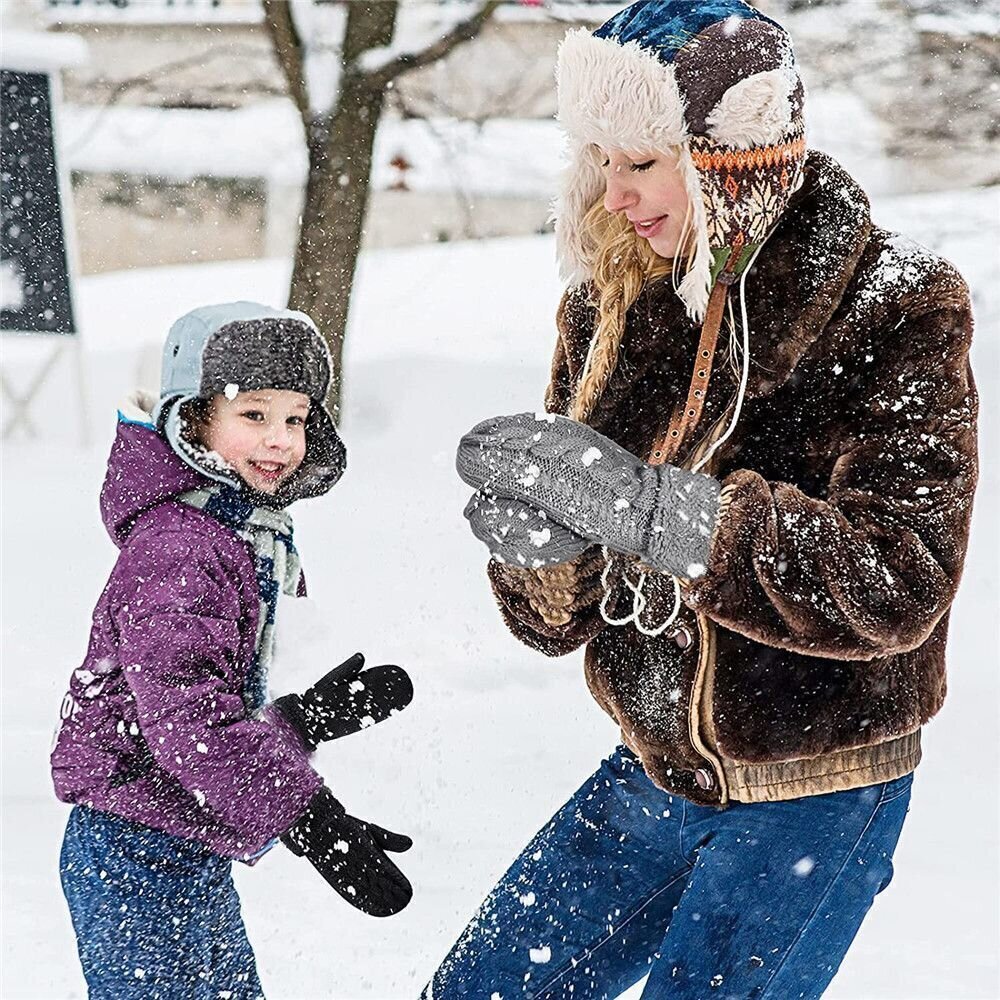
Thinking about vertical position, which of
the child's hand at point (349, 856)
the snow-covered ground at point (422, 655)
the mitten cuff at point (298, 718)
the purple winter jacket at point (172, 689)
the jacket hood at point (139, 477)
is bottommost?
the snow-covered ground at point (422, 655)

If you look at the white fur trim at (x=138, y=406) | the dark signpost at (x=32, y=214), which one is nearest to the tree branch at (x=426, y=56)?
the dark signpost at (x=32, y=214)

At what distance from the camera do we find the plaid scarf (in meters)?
2.24

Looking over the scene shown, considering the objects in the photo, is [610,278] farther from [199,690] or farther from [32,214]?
[32,214]

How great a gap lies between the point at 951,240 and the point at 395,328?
3639mm

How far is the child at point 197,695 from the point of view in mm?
2131

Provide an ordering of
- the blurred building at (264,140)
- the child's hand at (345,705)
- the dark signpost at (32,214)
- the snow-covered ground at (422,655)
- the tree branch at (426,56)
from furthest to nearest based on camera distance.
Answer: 1. the blurred building at (264,140)
2. the dark signpost at (32,214)
3. the tree branch at (426,56)
4. the snow-covered ground at (422,655)
5. the child's hand at (345,705)

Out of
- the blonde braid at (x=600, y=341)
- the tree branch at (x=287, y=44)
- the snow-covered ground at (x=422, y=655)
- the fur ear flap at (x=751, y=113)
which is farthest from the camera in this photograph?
the tree branch at (x=287, y=44)

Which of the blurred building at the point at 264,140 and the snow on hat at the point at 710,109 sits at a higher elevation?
the snow on hat at the point at 710,109

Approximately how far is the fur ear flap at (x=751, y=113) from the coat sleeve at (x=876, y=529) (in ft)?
0.94

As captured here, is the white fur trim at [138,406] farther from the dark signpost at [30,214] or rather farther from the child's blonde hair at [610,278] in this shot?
the dark signpost at [30,214]

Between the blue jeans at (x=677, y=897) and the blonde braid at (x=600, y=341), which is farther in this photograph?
the blonde braid at (x=600, y=341)

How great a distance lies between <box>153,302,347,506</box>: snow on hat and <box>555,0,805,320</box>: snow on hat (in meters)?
0.67

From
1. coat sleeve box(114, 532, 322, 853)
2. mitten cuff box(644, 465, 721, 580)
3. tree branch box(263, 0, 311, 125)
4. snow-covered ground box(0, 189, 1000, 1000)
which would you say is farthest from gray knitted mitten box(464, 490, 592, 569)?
tree branch box(263, 0, 311, 125)

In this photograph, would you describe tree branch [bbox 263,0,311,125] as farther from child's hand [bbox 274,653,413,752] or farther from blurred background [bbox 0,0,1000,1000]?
child's hand [bbox 274,653,413,752]
